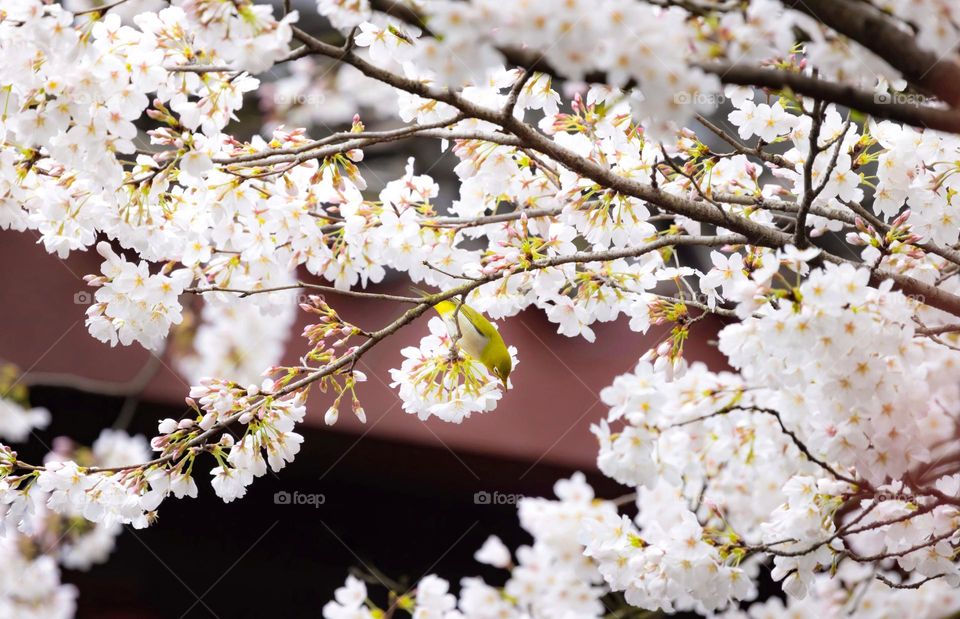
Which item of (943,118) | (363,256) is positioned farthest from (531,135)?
(943,118)

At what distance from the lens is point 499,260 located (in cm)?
118

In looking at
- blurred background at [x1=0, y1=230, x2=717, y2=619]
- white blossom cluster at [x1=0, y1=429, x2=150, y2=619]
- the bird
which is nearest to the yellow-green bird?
the bird

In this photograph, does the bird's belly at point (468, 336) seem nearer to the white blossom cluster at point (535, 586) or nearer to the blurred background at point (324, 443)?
the white blossom cluster at point (535, 586)

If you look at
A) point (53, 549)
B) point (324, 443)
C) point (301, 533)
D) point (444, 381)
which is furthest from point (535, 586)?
point (53, 549)

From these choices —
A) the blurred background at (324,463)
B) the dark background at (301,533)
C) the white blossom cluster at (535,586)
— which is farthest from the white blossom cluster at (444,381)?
the dark background at (301,533)

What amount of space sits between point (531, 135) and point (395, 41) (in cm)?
21

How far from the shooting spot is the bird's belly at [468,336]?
4.17 ft

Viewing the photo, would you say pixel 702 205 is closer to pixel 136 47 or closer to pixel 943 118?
pixel 943 118

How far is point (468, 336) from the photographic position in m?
1.30

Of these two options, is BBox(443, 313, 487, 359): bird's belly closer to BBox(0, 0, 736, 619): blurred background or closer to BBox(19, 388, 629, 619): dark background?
BBox(0, 0, 736, 619): blurred background

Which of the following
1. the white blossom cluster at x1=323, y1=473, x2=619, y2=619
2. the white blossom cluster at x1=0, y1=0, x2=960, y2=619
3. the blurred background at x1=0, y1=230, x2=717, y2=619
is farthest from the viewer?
the blurred background at x1=0, y1=230, x2=717, y2=619

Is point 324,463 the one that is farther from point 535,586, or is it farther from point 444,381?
point 444,381

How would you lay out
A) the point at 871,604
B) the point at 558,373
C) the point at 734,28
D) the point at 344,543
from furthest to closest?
the point at 344,543 < the point at 558,373 < the point at 871,604 < the point at 734,28

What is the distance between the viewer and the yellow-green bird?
1279 mm
